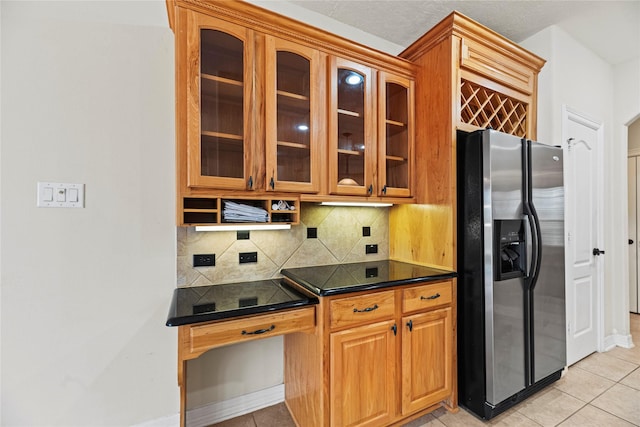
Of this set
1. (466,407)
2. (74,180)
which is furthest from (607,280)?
(74,180)

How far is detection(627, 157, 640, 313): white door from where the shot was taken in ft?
12.3

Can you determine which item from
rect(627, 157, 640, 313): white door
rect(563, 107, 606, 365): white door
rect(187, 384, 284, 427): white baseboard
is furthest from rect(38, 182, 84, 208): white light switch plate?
rect(627, 157, 640, 313): white door

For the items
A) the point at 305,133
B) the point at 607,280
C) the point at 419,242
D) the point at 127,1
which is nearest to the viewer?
the point at 127,1

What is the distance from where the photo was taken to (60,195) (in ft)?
4.72

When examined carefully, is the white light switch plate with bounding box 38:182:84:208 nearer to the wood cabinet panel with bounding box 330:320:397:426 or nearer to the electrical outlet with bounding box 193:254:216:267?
the electrical outlet with bounding box 193:254:216:267

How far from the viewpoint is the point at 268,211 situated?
1.67 meters

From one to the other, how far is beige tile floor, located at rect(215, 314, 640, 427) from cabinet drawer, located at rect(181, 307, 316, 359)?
84 centimetres

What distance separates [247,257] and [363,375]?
39.1 inches

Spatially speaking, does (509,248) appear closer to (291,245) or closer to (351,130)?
(351,130)

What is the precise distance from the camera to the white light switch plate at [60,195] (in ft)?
4.62

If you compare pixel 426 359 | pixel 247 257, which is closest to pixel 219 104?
pixel 247 257

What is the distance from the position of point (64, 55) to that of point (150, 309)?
4.72 feet

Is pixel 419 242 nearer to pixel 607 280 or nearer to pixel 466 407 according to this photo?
pixel 466 407

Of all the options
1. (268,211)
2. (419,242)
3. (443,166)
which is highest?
(443,166)
